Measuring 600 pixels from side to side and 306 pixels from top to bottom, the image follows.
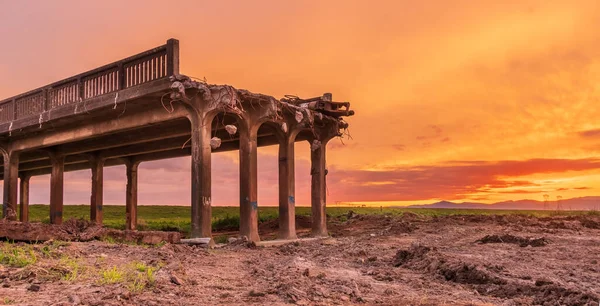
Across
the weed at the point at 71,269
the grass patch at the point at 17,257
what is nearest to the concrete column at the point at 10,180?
the grass patch at the point at 17,257

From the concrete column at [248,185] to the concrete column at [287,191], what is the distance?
166cm

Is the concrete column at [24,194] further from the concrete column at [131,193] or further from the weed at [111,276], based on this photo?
the weed at [111,276]

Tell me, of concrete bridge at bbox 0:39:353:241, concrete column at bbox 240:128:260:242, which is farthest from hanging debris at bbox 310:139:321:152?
concrete column at bbox 240:128:260:242

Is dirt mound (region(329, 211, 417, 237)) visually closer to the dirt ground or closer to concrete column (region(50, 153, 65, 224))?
the dirt ground

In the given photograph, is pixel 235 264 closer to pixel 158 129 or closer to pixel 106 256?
pixel 106 256

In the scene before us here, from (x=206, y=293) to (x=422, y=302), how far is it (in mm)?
2776

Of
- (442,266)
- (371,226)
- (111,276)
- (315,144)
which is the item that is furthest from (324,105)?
(111,276)

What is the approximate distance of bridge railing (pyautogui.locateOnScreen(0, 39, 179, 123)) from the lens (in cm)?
1465

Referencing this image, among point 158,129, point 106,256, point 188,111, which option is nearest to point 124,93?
point 188,111

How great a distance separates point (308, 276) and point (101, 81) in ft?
38.3

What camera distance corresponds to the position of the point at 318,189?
19.6 metres

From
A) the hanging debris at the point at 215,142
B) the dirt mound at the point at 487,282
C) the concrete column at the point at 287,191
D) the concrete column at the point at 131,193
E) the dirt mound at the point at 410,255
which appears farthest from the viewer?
the concrete column at the point at 131,193

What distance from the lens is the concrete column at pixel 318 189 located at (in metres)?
19.5

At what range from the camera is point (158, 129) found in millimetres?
19766
